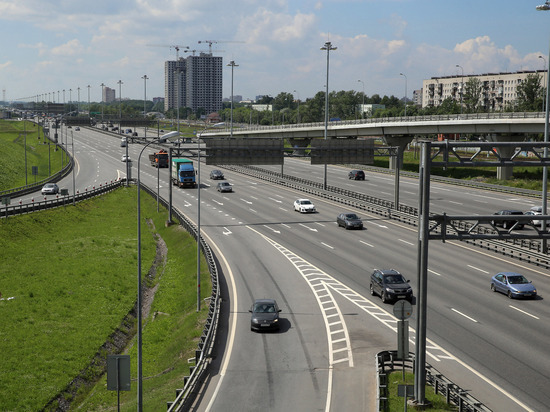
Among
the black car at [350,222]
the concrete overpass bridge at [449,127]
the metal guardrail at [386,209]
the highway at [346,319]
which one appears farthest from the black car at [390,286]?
the concrete overpass bridge at [449,127]

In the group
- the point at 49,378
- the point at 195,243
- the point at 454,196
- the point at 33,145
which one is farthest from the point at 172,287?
the point at 33,145

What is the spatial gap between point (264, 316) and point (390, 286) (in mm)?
8322

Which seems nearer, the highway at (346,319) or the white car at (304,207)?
the highway at (346,319)

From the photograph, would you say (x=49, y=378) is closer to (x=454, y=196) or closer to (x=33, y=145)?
(x=454, y=196)

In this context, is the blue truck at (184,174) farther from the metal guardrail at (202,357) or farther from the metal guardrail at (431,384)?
the metal guardrail at (431,384)

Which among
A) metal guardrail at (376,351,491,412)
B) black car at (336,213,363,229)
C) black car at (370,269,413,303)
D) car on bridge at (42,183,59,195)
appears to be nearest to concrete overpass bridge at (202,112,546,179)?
black car at (336,213,363,229)

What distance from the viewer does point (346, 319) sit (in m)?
34.2

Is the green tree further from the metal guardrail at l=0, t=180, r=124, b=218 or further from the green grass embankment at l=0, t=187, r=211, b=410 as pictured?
the green grass embankment at l=0, t=187, r=211, b=410

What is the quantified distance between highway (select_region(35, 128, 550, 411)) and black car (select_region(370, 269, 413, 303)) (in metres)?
0.64

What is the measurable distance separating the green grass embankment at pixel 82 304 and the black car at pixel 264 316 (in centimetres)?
348

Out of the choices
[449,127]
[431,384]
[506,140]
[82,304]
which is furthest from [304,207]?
[431,384]

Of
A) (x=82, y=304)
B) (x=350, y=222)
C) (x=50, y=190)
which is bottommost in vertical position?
(x=82, y=304)

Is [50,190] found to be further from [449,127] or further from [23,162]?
[449,127]

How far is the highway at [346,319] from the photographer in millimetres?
25031
